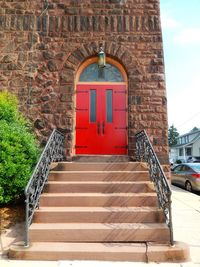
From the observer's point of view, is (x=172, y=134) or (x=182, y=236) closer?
(x=182, y=236)

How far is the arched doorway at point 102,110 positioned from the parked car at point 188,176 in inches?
200

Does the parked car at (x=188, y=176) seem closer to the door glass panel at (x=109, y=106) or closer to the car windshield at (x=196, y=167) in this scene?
the car windshield at (x=196, y=167)

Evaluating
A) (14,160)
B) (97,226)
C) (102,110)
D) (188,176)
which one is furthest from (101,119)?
(188,176)

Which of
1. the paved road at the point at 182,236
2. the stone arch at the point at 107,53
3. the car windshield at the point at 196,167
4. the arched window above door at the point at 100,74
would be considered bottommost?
the paved road at the point at 182,236

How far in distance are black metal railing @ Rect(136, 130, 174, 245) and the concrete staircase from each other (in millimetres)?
160

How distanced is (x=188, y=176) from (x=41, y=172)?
838 cm

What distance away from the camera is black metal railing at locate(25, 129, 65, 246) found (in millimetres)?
4461

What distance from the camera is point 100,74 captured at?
8.28 meters

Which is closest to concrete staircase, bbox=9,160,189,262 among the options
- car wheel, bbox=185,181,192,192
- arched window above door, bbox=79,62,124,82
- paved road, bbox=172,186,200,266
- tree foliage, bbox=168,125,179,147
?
paved road, bbox=172,186,200,266

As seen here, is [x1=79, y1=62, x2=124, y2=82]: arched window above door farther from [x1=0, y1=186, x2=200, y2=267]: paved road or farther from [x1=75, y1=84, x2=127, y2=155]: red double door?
[x1=0, y1=186, x2=200, y2=267]: paved road

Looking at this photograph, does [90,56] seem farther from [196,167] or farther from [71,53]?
[196,167]

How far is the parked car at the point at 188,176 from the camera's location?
11469 millimetres

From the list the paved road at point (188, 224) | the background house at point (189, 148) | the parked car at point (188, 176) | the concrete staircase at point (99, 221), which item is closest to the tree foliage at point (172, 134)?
the background house at point (189, 148)

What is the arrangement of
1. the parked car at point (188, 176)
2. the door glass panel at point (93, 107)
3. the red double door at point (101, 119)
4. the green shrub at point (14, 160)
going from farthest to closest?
the parked car at point (188, 176)
the door glass panel at point (93, 107)
the red double door at point (101, 119)
the green shrub at point (14, 160)
